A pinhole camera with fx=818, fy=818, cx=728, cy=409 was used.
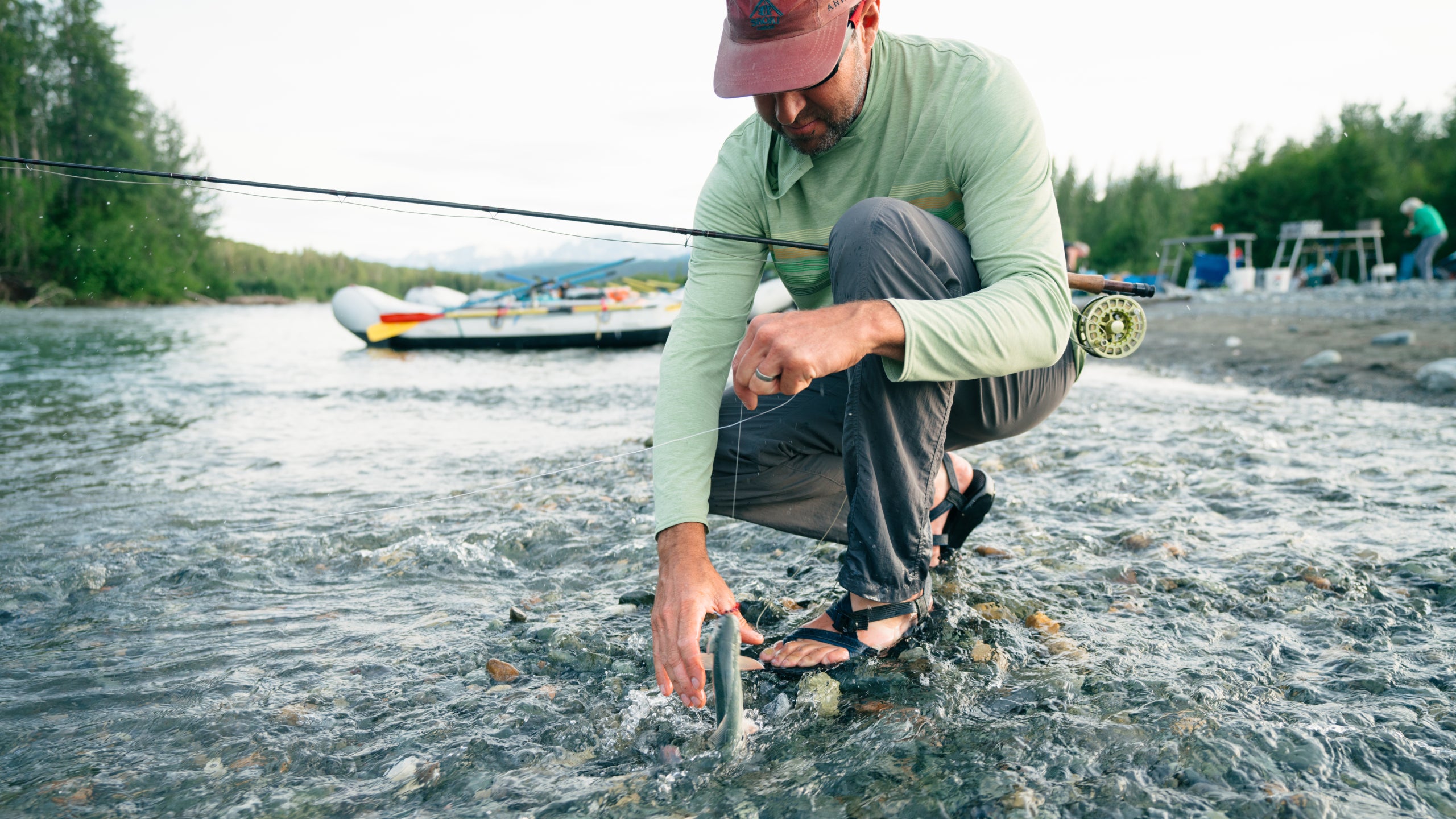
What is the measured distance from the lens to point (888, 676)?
5.61 feet

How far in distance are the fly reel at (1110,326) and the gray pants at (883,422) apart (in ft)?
0.28

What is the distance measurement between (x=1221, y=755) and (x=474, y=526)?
2.46 m

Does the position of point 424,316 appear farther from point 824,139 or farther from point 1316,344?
point 824,139

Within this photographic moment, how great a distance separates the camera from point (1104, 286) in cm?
215

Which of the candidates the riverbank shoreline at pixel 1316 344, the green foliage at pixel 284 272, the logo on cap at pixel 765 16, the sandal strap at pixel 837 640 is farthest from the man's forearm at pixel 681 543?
the green foliage at pixel 284 272

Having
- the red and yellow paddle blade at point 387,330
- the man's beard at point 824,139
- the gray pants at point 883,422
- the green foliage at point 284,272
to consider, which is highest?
the green foliage at point 284,272

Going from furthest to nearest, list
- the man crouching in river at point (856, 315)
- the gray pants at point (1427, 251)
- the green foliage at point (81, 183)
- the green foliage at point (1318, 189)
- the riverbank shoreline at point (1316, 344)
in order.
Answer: the green foliage at point (81, 183)
the green foliage at point (1318, 189)
the gray pants at point (1427, 251)
the riverbank shoreline at point (1316, 344)
the man crouching in river at point (856, 315)

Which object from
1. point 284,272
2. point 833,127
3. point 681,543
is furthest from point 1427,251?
point 284,272

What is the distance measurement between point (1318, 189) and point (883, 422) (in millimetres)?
37147

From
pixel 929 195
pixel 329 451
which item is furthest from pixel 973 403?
pixel 329 451

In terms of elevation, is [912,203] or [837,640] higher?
[912,203]

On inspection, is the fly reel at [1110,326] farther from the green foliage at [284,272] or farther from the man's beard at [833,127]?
the green foliage at [284,272]

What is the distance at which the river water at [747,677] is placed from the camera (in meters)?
1.33

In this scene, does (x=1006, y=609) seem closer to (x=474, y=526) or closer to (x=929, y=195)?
(x=929, y=195)
